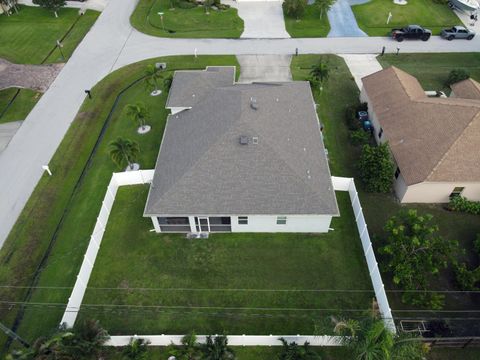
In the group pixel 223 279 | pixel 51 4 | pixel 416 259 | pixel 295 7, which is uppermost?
pixel 295 7

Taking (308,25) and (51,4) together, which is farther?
(51,4)

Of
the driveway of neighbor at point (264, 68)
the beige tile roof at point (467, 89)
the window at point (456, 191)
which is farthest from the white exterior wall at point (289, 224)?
the beige tile roof at point (467, 89)

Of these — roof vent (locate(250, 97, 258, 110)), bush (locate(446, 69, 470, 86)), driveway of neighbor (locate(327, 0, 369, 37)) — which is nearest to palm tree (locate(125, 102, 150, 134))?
roof vent (locate(250, 97, 258, 110))

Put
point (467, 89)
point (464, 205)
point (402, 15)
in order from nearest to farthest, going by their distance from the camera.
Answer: point (464, 205), point (467, 89), point (402, 15)

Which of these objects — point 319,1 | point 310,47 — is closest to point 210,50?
point 310,47

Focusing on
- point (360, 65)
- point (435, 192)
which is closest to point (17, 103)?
point (360, 65)

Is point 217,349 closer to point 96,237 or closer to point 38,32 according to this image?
point 96,237
